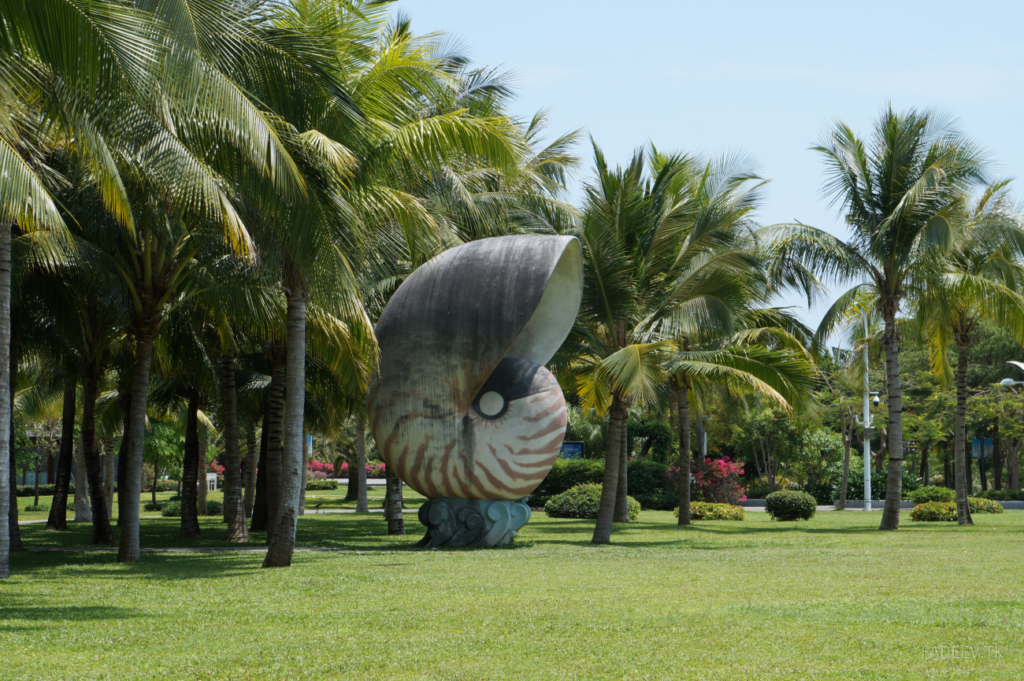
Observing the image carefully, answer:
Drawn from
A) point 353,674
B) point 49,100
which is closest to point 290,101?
point 49,100

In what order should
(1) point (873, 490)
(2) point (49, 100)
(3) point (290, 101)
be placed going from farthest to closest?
(1) point (873, 490)
(3) point (290, 101)
(2) point (49, 100)

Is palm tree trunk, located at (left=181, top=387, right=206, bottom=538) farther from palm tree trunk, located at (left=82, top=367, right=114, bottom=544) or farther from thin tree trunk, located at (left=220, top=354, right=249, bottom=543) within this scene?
palm tree trunk, located at (left=82, top=367, right=114, bottom=544)

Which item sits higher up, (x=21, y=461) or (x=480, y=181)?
(x=480, y=181)

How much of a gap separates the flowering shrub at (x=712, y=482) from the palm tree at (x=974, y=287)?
32.3ft

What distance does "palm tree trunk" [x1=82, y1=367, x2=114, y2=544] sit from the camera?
815 inches

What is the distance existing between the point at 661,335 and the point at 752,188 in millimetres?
4433

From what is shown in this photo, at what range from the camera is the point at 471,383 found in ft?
56.7

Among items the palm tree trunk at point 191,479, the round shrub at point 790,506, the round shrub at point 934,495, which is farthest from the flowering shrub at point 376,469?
the palm tree trunk at point 191,479

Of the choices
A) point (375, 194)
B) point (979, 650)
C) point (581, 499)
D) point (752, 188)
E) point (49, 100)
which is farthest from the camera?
point (581, 499)

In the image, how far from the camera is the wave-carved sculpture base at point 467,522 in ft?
59.3

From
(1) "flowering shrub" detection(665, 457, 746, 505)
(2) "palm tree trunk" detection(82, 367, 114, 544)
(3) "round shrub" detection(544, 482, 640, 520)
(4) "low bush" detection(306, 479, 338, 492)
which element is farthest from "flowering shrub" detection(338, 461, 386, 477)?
(2) "palm tree trunk" detection(82, 367, 114, 544)

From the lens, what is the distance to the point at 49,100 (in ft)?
35.2

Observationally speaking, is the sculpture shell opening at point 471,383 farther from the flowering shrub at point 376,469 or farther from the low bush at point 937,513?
the flowering shrub at point 376,469

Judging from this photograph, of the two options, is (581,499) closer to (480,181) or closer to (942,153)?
(480,181)
